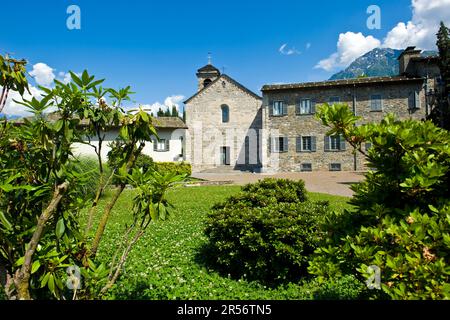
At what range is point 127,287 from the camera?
11.5 ft

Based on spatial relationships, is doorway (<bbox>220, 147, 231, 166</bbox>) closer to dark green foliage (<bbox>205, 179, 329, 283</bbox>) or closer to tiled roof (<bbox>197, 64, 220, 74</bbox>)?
tiled roof (<bbox>197, 64, 220, 74</bbox>)

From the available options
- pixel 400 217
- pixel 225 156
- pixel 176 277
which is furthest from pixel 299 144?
pixel 400 217

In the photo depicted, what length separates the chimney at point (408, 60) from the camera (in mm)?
27166

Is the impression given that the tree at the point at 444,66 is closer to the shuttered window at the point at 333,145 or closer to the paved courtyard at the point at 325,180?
the paved courtyard at the point at 325,180

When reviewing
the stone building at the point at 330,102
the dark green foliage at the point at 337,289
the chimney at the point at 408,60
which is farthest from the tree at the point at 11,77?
the chimney at the point at 408,60

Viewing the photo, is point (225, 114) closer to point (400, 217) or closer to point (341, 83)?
point (341, 83)

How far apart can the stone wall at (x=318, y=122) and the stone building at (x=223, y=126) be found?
1991 millimetres

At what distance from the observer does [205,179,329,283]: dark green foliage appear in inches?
148

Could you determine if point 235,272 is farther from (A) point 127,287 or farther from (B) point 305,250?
(A) point 127,287

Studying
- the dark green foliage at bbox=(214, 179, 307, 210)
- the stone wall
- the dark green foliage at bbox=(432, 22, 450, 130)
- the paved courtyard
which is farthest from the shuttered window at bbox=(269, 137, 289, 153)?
the dark green foliage at bbox=(214, 179, 307, 210)

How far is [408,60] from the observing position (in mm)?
27516
